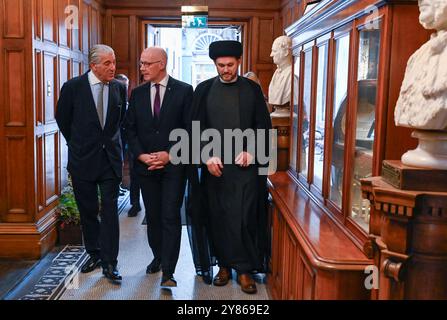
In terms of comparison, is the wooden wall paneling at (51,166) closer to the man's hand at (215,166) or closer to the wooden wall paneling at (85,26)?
the wooden wall paneling at (85,26)

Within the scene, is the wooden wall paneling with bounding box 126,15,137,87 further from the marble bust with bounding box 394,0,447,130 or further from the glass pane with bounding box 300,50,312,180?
the marble bust with bounding box 394,0,447,130

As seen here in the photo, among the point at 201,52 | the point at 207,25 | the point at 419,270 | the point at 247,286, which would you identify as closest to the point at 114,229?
the point at 247,286

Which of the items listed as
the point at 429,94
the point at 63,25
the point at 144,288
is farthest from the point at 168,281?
the point at 63,25

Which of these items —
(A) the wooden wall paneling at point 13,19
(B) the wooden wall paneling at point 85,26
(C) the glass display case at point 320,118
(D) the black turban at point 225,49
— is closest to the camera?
(C) the glass display case at point 320,118

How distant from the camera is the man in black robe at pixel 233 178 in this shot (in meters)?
3.46

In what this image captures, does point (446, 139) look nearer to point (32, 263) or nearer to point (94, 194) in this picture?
point (94, 194)

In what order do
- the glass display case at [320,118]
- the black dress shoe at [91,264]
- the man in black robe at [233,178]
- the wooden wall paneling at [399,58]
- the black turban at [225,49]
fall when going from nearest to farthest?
the wooden wall paneling at [399,58] < the glass display case at [320,118] < the black turban at [225,49] < the man in black robe at [233,178] < the black dress shoe at [91,264]

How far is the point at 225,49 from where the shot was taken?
3.35 meters

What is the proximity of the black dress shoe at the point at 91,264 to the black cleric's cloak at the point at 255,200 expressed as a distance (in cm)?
82

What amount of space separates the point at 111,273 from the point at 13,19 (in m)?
2.10

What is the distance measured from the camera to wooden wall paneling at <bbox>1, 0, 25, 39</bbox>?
403cm

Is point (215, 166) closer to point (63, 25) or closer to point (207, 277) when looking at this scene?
point (207, 277)

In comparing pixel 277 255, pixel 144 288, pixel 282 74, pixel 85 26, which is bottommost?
pixel 144 288

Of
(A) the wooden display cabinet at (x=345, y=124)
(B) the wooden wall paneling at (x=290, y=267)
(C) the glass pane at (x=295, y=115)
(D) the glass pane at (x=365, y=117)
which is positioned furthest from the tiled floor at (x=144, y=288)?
(D) the glass pane at (x=365, y=117)
